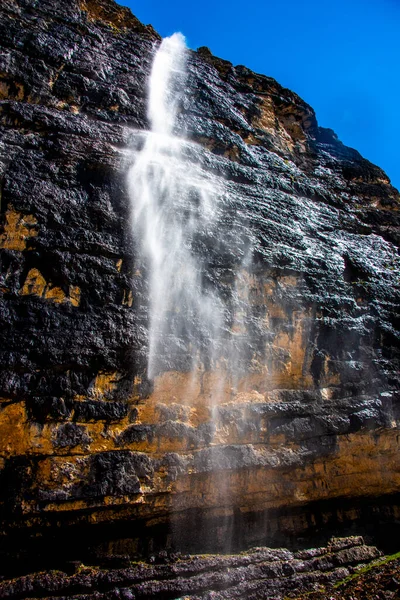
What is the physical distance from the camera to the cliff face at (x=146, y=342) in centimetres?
641

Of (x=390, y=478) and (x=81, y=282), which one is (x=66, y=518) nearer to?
(x=81, y=282)

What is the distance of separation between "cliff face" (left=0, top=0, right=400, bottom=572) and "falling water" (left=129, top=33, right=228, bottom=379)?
0.25 m

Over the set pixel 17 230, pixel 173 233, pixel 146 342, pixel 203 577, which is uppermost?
pixel 173 233

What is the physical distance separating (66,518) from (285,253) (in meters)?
6.67

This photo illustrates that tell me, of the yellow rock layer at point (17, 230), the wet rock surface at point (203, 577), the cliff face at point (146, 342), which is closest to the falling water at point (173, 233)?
the cliff face at point (146, 342)

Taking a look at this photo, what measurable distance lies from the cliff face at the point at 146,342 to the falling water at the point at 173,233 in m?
0.25

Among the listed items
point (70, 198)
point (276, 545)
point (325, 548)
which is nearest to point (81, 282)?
point (70, 198)

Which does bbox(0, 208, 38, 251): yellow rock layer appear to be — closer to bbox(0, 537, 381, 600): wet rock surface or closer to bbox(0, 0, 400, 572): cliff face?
bbox(0, 0, 400, 572): cliff face

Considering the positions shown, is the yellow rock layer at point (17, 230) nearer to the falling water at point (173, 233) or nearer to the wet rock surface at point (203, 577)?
the falling water at point (173, 233)

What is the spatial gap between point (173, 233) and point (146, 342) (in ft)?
8.69

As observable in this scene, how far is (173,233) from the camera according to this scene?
8.89m

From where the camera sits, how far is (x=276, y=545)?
7.43 meters

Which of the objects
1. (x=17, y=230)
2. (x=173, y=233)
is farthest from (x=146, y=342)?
(x=17, y=230)

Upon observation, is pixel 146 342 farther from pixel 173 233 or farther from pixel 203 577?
pixel 203 577
